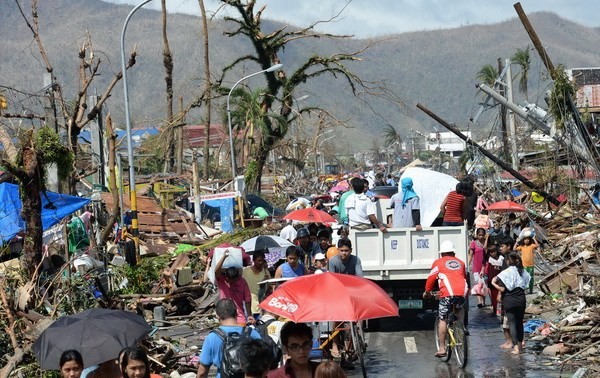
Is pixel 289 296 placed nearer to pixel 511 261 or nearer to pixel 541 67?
pixel 511 261

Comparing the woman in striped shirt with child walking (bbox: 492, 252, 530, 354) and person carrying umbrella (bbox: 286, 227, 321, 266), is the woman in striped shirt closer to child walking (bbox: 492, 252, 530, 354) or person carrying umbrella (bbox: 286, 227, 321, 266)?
person carrying umbrella (bbox: 286, 227, 321, 266)

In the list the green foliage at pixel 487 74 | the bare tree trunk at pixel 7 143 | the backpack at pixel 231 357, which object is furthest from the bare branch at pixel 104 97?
the green foliage at pixel 487 74

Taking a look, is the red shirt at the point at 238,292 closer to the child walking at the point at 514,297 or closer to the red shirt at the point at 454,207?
the child walking at the point at 514,297

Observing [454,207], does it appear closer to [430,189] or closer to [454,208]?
[454,208]

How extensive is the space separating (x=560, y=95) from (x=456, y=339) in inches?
216

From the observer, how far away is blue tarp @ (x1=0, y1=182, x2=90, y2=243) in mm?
20609

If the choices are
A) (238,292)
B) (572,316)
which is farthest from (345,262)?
(572,316)

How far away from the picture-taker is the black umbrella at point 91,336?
8.92m

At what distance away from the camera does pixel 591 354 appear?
46.4 feet

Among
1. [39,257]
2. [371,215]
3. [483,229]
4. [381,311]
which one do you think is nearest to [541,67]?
[371,215]

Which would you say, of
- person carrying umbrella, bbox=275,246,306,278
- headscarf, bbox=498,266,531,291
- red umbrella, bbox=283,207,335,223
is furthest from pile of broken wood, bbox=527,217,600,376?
red umbrella, bbox=283,207,335,223

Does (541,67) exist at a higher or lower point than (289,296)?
higher

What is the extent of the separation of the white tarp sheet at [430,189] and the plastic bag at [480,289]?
5.24ft

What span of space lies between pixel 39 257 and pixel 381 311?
668cm
